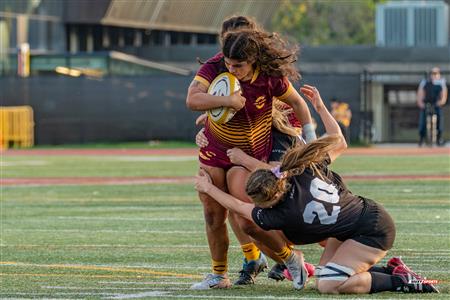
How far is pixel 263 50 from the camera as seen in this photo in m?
8.70

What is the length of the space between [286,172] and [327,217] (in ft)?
1.29

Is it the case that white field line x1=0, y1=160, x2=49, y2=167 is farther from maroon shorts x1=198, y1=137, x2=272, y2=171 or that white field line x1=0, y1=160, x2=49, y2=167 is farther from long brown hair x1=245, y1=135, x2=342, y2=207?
long brown hair x1=245, y1=135, x2=342, y2=207

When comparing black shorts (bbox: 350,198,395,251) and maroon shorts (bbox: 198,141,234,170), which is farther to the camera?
maroon shorts (bbox: 198,141,234,170)

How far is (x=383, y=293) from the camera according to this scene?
27.8 ft

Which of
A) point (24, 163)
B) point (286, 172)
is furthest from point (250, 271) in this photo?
point (24, 163)

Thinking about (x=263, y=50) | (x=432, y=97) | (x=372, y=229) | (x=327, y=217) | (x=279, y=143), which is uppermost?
(x=263, y=50)

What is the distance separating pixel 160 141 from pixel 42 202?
18689mm

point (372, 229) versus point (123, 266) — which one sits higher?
point (372, 229)

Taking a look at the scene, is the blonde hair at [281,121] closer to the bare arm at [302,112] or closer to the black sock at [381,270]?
the bare arm at [302,112]

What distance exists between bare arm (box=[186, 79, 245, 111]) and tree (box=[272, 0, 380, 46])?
66.2 metres

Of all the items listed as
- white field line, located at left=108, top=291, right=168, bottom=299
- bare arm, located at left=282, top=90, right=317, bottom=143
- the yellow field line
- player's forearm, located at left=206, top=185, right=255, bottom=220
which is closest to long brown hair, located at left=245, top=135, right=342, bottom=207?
player's forearm, located at left=206, top=185, right=255, bottom=220

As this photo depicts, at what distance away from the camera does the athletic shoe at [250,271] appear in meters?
9.18

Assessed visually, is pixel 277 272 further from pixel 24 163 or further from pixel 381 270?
pixel 24 163

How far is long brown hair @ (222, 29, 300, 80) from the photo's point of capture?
855 cm
